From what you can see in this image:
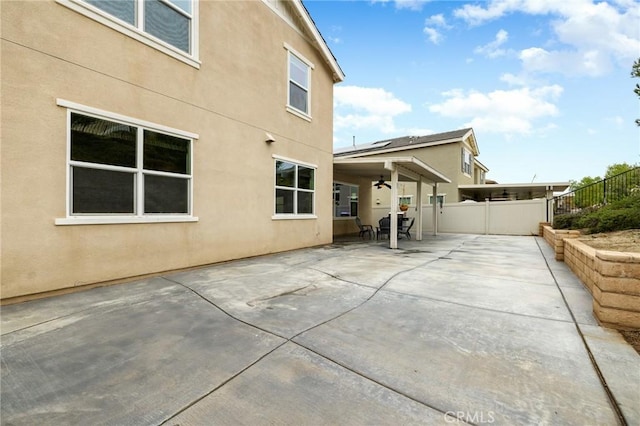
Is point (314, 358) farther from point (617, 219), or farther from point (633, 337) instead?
point (617, 219)

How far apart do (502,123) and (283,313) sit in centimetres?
2891

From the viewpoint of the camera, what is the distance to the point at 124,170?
4750mm

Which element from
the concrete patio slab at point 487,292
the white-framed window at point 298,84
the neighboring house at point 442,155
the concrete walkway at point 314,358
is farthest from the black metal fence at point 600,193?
the white-framed window at point 298,84

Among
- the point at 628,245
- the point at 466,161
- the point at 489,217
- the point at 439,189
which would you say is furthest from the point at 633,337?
the point at 466,161

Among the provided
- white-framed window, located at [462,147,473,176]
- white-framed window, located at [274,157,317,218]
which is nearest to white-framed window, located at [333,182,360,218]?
white-framed window, located at [274,157,317,218]

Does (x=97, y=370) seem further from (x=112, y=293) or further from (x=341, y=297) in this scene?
(x=341, y=297)

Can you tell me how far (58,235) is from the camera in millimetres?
4055

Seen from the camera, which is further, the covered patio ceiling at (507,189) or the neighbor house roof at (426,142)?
the neighbor house roof at (426,142)

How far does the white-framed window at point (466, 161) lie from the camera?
64.0 feet

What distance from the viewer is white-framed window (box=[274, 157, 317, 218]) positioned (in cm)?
819

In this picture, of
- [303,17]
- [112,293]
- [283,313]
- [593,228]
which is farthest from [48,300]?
[593,228]

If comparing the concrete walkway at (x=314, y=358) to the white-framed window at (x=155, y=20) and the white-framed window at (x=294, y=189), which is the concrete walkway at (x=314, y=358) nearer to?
the white-framed window at (x=294, y=189)

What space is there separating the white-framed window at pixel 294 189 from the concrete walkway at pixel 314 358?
13.8 feet

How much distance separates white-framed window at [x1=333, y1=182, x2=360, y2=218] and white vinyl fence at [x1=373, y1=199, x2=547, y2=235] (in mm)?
4128
